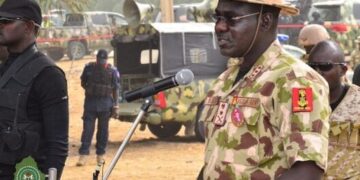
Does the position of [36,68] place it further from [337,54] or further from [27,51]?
[337,54]

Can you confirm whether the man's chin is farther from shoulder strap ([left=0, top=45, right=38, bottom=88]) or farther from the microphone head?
shoulder strap ([left=0, top=45, right=38, bottom=88])

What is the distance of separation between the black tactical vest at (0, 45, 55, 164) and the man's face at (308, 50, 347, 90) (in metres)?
1.47

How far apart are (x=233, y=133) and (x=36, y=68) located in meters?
1.29

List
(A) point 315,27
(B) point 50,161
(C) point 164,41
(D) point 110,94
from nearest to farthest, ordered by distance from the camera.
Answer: (B) point 50,161 → (A) point 315,27 → (D) point 110,94 → (C) point 164,41

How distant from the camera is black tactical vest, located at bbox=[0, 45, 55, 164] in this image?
382cm

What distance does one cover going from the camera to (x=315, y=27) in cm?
682

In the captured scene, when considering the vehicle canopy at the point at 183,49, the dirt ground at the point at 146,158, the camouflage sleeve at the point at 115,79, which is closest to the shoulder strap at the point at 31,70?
the dirt ground at the point at 146,158

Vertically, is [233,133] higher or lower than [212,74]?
higher

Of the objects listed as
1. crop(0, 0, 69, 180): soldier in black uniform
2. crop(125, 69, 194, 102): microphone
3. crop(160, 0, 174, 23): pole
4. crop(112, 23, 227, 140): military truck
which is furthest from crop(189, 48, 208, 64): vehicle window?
crop(125, 69, 194, 102): microphone

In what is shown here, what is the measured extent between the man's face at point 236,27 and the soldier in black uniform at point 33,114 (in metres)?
1.12

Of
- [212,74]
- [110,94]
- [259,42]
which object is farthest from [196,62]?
[259,42]

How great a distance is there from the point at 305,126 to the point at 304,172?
0.15m

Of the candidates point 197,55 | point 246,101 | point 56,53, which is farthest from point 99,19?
point 246,101

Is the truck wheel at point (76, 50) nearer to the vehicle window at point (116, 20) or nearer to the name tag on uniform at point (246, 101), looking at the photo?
the vehicle window at point (116, 20)
